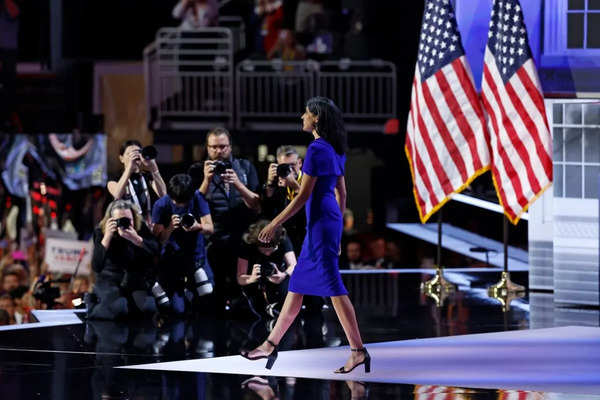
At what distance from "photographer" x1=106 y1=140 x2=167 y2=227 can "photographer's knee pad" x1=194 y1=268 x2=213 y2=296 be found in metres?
0.67

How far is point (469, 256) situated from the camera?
1396 cm

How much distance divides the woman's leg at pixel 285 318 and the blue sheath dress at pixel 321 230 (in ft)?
0.25

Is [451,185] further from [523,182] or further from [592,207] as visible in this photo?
[592,207]

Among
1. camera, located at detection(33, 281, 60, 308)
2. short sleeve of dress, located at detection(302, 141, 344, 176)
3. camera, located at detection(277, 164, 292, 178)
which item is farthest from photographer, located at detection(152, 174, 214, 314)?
short sleeve of dress, located at detection(302, 141, 344, 176)

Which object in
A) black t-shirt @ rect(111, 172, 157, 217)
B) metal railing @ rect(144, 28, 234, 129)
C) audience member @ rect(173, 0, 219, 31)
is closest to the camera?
black t-shirt @ rect(111, 172, 157, 217)

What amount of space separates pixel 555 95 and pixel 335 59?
8.51 metres

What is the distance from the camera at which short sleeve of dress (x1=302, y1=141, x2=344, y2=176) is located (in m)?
6.68

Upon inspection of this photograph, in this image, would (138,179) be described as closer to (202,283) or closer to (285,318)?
(202,283)

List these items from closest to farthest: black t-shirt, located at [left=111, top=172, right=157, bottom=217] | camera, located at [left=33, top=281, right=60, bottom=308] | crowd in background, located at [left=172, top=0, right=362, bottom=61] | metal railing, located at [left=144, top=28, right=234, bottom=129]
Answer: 1. black t-shirt, located at [left=111, top=172, right=157, bottom=217]
2. camera, located at [left=33, top=281, right=60, bottom=308]
3. metal railing, located at [left=144, top=28, right=234, bottom=129]
4. crowd in background, located at [left=172, top=0, right=362, bottom=61]

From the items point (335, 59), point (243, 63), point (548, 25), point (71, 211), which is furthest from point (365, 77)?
point (548, 25)

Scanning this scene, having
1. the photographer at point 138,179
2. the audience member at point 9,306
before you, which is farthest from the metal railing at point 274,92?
the photographer at point 138,179

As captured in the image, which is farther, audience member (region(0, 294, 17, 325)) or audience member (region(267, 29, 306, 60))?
audience member (region(267, 29, 306, 60))

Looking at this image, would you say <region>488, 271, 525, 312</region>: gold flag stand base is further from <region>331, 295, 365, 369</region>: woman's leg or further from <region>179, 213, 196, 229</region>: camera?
<region>331, 295, 365, 369</region>: woman's leg

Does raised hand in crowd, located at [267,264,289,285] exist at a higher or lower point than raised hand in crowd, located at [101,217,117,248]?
lower
